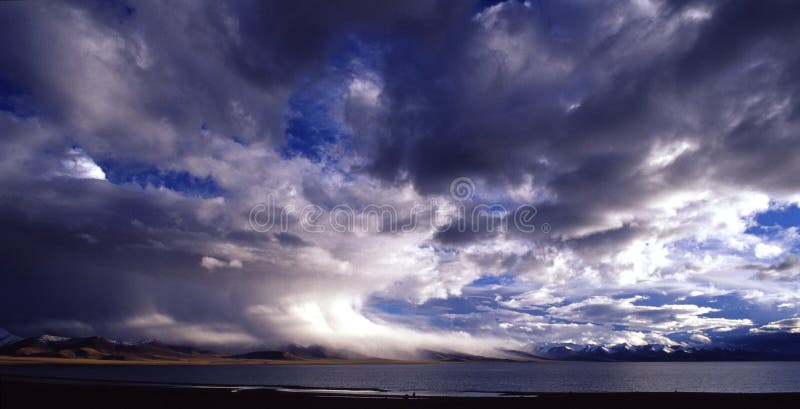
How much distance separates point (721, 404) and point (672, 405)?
10.2 metres

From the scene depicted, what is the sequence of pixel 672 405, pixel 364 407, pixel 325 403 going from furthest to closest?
1. pixel 672 405
2. pixel 325 403
3. pixel 364 407

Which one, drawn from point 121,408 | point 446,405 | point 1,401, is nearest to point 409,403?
point 446,405

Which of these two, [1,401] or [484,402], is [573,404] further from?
[1,401]

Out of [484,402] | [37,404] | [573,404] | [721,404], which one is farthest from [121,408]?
[721,404]

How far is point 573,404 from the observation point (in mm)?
77312

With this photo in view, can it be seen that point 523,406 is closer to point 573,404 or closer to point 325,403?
point 573,404

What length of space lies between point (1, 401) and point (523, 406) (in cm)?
7756

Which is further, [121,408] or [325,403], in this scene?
[325,403]

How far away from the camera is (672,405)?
7994 centimetres

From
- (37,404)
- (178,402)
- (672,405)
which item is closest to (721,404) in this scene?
(672,405)

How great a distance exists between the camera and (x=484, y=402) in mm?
81500

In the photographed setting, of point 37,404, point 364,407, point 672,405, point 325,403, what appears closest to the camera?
point 37,404

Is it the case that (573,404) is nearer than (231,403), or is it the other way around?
(231,403)

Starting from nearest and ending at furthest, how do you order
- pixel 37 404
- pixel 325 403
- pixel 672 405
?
pixel 37 404 → pixel 325 403 → pixel 672 405
